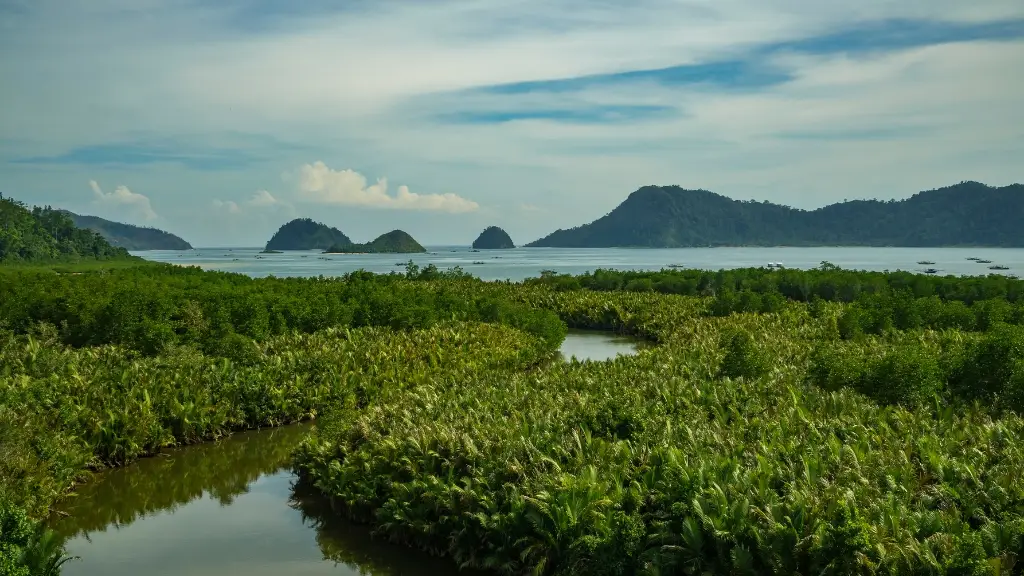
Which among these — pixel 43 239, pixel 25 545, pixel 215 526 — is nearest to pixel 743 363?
pixel 215 526

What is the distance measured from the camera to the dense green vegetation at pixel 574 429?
896 cm

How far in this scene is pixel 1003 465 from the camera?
1048 cm

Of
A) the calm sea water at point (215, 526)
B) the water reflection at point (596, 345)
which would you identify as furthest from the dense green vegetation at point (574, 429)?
the water reflection at point (596, 345)

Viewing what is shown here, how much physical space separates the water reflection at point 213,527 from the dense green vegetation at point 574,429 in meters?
0.46

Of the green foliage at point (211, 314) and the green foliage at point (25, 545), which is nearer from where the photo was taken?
the green foliage at point (25, 545)

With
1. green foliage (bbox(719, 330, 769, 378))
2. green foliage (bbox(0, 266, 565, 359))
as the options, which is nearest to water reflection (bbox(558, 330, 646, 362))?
green foliage (bbox(0, 266, 565, 359))

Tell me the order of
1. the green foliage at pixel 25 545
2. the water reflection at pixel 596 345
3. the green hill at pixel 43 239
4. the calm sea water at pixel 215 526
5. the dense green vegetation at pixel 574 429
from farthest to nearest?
1. the green hill at pixel 43 239
2. the water reflection at pixel 596 345
3. the calm sea water at pixel 215 526
4. the dense green vegetation at pixel 574 429
5. the green foliage at pixel 25 545

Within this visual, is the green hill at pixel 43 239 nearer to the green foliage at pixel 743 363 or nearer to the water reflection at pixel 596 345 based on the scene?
the water reflection at pixel 596 345

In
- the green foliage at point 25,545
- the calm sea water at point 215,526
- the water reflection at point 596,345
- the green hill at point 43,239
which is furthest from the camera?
the green hill at point 43,239

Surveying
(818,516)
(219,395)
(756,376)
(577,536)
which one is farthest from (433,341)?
(818,516)

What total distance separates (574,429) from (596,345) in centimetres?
2327

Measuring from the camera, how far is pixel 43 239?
90.5 m

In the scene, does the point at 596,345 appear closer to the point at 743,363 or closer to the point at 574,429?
the point at 743,363

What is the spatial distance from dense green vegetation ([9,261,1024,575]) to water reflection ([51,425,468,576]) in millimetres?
457
